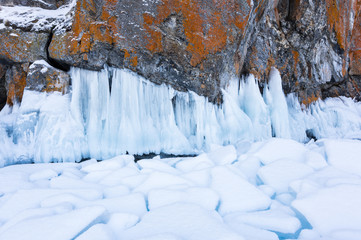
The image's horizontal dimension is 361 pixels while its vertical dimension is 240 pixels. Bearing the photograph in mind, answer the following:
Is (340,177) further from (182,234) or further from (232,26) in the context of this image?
(232,26)

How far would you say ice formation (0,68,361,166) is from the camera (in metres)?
3.29

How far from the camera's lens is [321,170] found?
203cm

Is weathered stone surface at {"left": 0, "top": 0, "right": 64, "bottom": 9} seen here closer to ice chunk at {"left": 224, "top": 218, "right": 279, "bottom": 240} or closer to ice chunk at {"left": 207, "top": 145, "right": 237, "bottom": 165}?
ice chunk at {"left": 207, "top": 145, "right": 237, "bottom": 165}

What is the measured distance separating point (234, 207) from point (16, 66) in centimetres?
444

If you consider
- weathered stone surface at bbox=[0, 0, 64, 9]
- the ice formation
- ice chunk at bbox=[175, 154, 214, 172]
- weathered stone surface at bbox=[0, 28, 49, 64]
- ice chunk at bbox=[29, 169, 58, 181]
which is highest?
weathered stone surface at bbox=[0, 0, 64, 9]

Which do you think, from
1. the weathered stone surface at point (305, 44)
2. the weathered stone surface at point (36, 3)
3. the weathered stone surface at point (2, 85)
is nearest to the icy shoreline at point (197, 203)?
the weathered stone surface at point (2, 85)

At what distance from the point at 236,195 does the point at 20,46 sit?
435 cm

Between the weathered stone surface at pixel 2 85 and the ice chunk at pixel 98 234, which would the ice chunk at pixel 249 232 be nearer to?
the ice chunk at pixel 98 234

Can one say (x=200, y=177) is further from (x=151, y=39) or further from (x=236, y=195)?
(x=151, y=39)

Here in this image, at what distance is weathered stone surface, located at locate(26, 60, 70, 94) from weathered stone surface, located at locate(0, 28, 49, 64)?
310 mm

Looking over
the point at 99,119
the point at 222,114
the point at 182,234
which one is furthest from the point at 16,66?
the point at 182,234

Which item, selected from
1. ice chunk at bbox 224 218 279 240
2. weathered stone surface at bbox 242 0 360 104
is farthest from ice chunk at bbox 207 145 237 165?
weathered stone surface at bbox 242 0 360 104

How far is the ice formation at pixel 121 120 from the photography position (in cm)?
329

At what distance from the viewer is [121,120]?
146 inches
